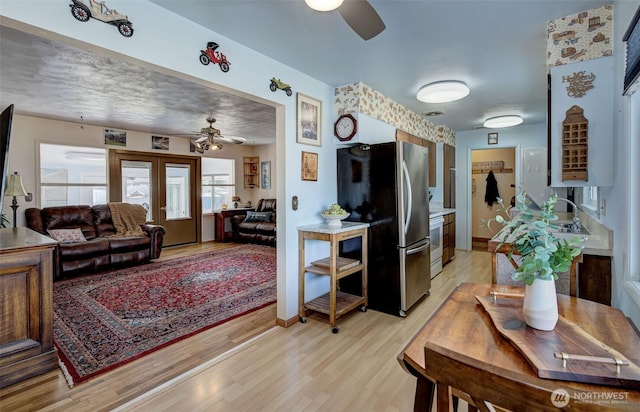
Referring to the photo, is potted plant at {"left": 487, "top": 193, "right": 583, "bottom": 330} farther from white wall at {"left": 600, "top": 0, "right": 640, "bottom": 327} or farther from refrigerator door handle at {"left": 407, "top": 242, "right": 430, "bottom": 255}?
refrigerator door handle at {"left": 407, "top": 242, "right": 430, "bottom": 255}

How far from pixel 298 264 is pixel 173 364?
51.6 inches

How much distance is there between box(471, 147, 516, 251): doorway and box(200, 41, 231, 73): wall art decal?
612cm

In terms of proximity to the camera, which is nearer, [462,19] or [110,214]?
[462,19]

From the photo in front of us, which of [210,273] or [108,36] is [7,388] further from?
[210,273]

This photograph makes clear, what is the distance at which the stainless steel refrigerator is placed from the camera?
306 centimetres

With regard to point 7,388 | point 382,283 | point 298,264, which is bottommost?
point 7,388

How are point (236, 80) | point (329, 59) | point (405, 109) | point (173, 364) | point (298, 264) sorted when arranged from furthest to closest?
point (405, 109), point (298, 264), point (329, 59), point (236, 80), point (173, 364)

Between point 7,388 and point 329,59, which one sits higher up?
point 329,59

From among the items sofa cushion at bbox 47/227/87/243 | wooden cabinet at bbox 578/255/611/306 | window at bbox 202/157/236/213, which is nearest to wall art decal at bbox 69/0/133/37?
wooden cabinet at bbox 578/255/611/306

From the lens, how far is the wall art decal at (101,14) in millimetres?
1551

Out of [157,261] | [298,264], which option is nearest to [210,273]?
[157,261]

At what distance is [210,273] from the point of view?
180 inches

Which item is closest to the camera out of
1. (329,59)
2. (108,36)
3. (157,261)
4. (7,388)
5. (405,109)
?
(108,36)

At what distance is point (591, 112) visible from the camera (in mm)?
1872
